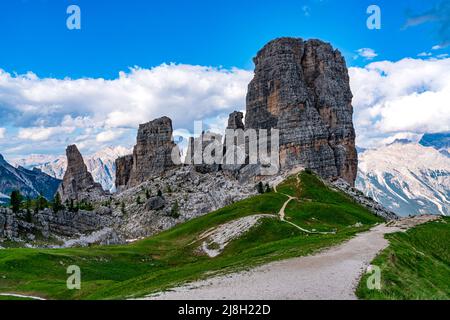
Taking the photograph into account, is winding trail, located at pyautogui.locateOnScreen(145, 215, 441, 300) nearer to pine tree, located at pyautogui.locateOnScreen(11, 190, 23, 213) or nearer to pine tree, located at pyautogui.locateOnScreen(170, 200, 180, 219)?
pine tree, located at pyautogui.locateOnScreen(11, 190, 23, 213)

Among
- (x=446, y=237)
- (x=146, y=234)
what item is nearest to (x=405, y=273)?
(x=446, y=237)

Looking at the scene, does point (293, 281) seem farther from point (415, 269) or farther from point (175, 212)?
point (175, 212)

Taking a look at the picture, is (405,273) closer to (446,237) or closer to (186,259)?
(446,237)

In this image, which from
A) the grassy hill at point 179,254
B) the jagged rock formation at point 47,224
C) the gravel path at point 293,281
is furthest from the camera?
the jagged rock formation at point 47,224

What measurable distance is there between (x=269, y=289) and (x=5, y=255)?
6218 cm

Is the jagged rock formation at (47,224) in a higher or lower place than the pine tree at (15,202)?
lower

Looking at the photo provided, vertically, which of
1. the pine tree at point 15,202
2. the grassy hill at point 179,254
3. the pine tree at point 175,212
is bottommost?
the grassy hill at point 179,254

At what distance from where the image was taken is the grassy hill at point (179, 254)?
1998 inches

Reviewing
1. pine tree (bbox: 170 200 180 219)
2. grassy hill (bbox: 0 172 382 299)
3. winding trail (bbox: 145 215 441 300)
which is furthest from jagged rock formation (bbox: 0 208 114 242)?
winding trail (bbox: 145 215 441 300)

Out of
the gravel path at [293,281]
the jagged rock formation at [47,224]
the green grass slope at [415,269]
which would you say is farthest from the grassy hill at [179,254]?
the jagged rock formation at [47,224]

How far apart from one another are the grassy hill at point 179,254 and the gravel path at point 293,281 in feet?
12.9

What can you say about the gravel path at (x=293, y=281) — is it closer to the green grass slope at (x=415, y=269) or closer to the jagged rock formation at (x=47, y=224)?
the green grass slope at (x=415, y=269)

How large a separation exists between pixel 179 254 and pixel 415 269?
61.1 m

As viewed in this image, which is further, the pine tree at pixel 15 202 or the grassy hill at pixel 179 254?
the pine tree at pixel 15 202
